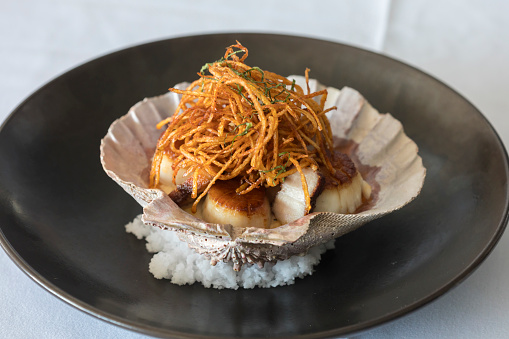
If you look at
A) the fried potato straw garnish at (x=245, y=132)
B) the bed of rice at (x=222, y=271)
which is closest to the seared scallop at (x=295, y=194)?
the fried potato straw garnish at (x=245, y=132)

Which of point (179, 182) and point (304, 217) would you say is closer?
point (304, 217)

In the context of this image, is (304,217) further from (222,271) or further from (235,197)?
(222,271)

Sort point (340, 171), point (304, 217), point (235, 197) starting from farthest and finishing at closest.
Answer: point (340, 171) < point (235, 197) < point (304, 217)

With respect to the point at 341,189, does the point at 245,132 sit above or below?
above

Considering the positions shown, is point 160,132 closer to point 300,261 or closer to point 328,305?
point 300,261

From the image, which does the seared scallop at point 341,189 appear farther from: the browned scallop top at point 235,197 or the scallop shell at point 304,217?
the browned scallop top at point 235,197

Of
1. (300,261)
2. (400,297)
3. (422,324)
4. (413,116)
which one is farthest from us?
(413,116)

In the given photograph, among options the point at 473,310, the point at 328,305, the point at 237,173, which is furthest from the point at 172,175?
the point at 473,310

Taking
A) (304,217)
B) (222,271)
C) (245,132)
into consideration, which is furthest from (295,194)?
(222,271)
